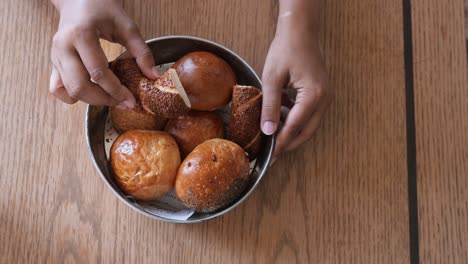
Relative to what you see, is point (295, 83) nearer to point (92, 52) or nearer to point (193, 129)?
point (193, 129)

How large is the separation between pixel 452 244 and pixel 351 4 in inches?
14.4

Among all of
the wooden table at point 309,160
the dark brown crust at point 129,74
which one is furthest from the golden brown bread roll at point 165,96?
the wooden table at point 309,160

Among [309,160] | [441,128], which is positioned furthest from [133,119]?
[441,128]

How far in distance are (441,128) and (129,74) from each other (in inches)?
17.1

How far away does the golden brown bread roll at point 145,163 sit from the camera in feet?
1.80

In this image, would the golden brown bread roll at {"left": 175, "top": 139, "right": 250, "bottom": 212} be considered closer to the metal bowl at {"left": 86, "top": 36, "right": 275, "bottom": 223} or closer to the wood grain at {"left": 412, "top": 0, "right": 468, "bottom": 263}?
the metal bowl at {"left": 86, "top": 36, "right": 275, "bottom": 223}

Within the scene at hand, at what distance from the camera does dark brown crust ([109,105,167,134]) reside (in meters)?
A: 0.57

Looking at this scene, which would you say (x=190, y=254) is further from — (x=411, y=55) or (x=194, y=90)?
(x=411, y=55)

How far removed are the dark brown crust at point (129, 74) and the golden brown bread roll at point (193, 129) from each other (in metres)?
0.07

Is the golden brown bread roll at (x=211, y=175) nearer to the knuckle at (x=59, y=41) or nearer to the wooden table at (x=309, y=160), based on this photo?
the wooden table at (x=309, y=160)

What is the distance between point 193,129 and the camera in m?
0.58

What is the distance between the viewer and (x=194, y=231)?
608 millimetres

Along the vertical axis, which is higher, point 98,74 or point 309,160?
point 98,74

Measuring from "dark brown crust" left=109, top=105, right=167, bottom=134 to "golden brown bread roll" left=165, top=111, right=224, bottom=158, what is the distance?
23 millimetres
